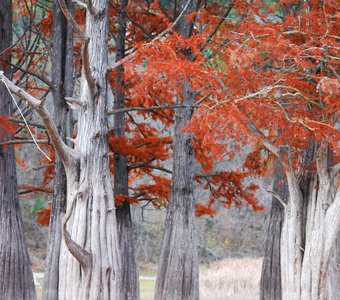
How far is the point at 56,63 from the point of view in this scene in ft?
44.9

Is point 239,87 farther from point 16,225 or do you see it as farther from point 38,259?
point 38,259

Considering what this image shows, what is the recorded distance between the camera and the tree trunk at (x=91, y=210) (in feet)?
30.0

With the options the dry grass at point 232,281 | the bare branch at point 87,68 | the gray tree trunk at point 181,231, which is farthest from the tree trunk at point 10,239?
the dry grass at point 232,281

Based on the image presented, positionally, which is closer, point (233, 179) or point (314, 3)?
point (314, 3)

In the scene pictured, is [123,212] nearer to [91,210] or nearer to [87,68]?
[91,210]

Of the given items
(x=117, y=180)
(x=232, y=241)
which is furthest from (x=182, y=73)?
(x=232, y=241)

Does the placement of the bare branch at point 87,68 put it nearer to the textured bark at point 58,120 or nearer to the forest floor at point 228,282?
the textured bark at point 58,120

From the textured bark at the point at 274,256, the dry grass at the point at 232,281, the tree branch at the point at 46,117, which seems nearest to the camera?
the tree branch at the point at 46,117

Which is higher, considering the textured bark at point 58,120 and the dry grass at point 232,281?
the textured bark at point 58,120

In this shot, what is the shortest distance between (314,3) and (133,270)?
27.7 feet

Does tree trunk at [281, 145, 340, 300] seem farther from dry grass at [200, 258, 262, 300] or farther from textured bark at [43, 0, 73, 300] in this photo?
dry grass at [200, 258, 262, 300]

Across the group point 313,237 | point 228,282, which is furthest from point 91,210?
point 228,282

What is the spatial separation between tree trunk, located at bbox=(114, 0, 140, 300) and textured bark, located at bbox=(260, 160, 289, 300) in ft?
Result: 10.7

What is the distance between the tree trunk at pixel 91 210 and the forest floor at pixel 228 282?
1292cm
